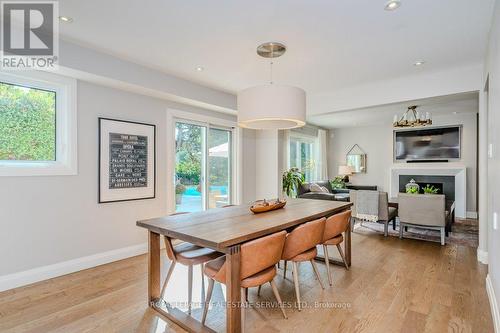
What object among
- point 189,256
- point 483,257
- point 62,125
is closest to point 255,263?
point 189,256

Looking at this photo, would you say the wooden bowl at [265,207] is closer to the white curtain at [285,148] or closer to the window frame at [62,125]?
the window frame at [62,125]

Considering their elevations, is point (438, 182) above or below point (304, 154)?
below

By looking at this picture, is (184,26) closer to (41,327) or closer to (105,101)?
(105,101)

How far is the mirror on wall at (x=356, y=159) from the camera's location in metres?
8.51

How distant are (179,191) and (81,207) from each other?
1.50 metres

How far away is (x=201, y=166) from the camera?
191 inches

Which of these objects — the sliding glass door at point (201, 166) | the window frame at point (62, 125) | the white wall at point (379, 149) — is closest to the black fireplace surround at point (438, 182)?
the white wall at point (379, 149)

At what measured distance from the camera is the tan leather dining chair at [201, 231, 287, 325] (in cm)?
190

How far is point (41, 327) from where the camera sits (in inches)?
83.1

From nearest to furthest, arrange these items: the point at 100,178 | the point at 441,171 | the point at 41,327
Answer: the point at 41,327 < the point at 100,178 < the point at 441,171

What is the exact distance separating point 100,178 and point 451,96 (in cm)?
493

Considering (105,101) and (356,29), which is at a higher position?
(356,29)

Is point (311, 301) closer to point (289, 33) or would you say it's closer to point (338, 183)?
point (289, 33)

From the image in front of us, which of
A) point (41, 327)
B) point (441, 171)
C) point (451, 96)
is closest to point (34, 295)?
point (41, 327)
